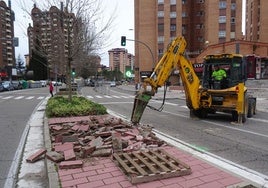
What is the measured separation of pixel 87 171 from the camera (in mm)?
5520

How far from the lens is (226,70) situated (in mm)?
13031

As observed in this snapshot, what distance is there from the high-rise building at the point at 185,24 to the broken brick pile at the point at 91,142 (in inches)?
2259

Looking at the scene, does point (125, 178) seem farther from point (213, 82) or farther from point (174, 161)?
point (213, 82)

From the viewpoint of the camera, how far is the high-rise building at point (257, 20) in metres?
76.5

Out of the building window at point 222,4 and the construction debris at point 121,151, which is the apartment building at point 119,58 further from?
the construction debris at point 121,151

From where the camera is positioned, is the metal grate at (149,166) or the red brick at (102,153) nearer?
the metal grate at (149,166)

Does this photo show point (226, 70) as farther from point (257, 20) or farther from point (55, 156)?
point (257, 20)

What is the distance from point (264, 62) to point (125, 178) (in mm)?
43221

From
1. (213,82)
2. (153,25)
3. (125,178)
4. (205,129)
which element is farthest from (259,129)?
(153,25)

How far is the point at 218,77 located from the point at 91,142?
7.89 meters

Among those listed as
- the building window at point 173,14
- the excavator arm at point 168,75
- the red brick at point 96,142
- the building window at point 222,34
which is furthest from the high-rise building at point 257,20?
the red brick at point 96,142

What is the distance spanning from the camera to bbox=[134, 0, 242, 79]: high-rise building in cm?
6328

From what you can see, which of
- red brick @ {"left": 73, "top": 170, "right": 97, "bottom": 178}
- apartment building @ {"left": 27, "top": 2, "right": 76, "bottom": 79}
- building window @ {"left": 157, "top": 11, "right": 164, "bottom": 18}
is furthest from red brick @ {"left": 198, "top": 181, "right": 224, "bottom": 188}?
building window @ {"left": 157, "top": 11, "right": 164, "bottom": 18}

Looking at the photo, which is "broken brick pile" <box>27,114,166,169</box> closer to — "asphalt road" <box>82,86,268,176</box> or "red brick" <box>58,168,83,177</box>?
"red brick" <box>58,168,83,177</box>
